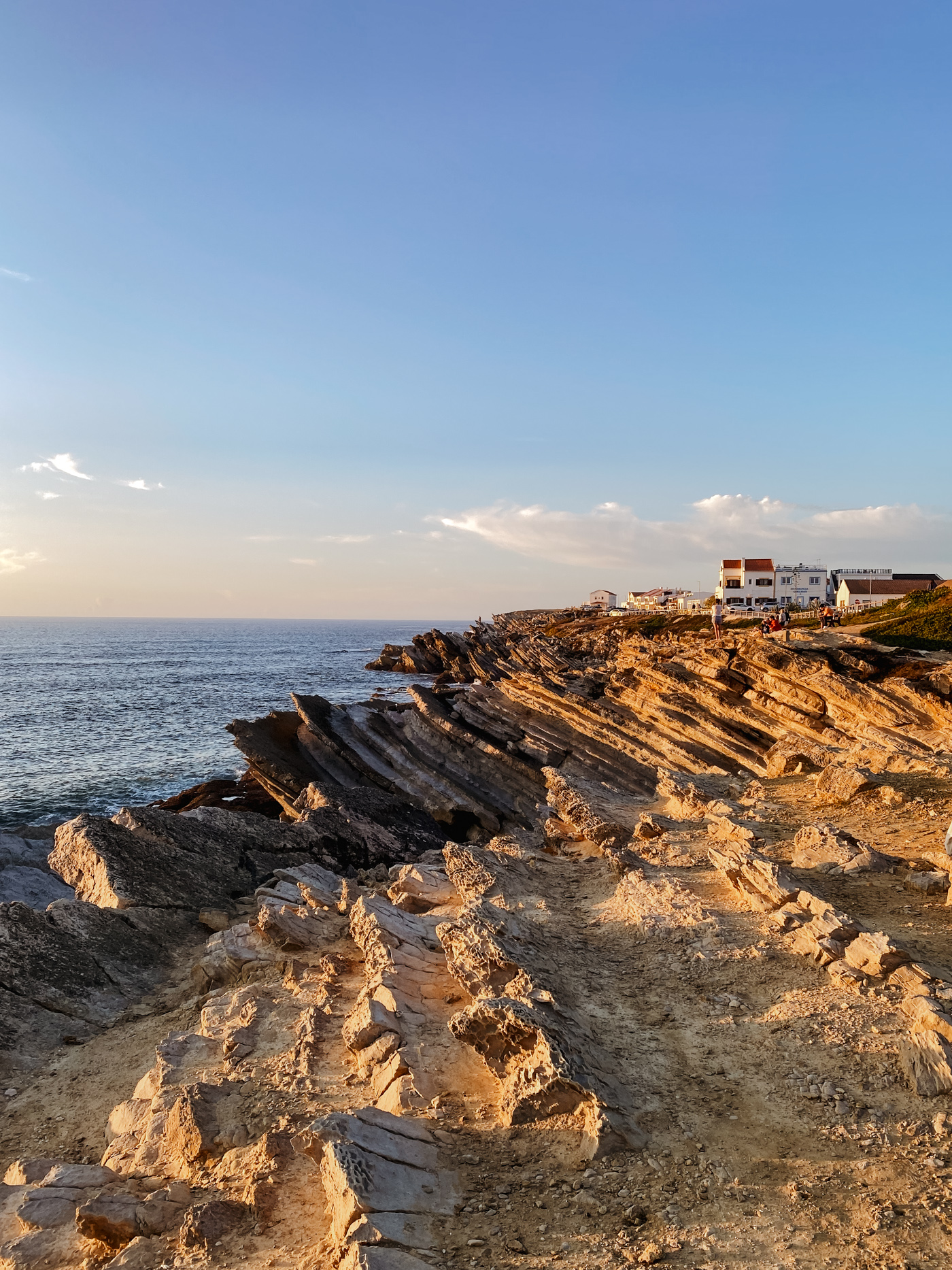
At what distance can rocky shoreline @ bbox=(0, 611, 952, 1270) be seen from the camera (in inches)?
237

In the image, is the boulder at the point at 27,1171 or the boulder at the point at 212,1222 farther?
the boulder at the point at 27,1171

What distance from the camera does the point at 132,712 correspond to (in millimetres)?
57219

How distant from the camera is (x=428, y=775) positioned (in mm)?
28625

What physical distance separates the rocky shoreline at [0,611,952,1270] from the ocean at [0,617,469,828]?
16.0 meters

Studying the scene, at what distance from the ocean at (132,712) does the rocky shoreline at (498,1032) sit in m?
16.0

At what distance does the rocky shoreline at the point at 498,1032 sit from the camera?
6016 millimetres

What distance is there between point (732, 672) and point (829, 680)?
4.12 meters

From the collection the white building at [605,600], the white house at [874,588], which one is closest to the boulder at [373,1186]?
the white house at [874,588]

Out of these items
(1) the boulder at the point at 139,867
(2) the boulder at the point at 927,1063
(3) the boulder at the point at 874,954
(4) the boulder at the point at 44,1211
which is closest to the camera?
(4) the boulder at the point at 44,1211

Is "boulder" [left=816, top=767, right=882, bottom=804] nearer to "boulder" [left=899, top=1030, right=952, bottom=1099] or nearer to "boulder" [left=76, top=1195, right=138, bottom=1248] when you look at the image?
"boulder" [left=899, top=1030, right=952, bottom=1099]

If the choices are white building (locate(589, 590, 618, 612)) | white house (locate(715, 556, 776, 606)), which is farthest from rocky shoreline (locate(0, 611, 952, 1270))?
white building (locate(589, 590, 618, 612))

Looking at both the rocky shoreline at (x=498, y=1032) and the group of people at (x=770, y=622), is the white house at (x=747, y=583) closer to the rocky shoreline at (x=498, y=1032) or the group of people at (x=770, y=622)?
the group of people at (x=770, y=622)

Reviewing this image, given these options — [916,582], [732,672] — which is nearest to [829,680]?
[732,672]

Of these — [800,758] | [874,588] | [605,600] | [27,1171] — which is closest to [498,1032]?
[27,1171]
